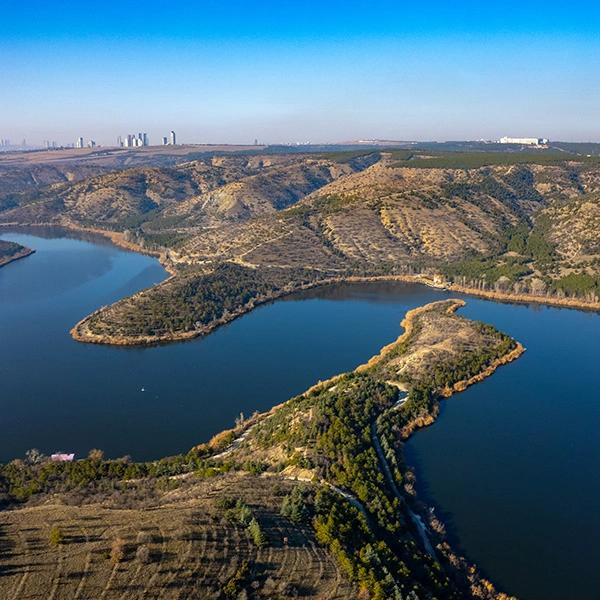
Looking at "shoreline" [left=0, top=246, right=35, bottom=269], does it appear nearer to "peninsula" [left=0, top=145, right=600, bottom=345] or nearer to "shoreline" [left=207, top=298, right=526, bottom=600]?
"peninsula" [left=0, top=145, right=600, bottom=345]

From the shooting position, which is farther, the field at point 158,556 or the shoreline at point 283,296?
the shoreline at point 283,296

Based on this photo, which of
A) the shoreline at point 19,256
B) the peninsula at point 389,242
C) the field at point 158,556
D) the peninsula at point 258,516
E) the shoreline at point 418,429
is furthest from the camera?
the shoreline at point 19,256

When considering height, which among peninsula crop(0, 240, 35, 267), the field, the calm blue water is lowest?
the calm blue water

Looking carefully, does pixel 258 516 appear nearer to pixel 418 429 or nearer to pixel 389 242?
pixel 418 429

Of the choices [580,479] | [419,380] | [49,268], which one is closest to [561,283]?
[419,380]

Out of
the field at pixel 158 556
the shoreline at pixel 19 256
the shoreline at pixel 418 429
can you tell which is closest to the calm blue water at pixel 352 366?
the shoreline at pixel 418 429

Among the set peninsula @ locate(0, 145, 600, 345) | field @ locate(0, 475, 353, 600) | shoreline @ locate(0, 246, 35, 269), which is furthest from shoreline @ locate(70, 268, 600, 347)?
field @ locate(0, 475, 353, 600)

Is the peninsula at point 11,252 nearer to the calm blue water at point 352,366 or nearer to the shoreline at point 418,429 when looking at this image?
the calm blue water at point 352,366

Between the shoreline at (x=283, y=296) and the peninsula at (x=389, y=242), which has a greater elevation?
the peninsula at (x=389, y=242)
